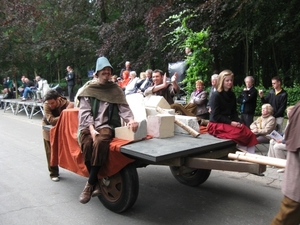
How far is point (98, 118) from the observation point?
4.48 meters

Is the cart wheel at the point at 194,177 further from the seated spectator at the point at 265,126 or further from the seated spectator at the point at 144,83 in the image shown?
the seated spectator at the point at 144,83

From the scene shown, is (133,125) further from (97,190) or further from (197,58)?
(197,58)

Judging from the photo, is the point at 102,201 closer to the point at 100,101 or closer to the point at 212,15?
the point at 100,101

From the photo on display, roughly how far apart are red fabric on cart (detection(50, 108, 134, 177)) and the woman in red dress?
51.7 inches

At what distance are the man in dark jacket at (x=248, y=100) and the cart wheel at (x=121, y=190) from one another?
4.48 meters

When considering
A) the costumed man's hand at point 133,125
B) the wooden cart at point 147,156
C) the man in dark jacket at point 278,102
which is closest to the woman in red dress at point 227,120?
the wooden cart at point 147,156

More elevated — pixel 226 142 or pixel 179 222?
pixel 226 142

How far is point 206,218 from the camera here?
413cm

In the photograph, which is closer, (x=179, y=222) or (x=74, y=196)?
(x=179, y=222)

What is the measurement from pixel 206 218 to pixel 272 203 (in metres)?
1.08

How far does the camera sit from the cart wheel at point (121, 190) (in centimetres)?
408

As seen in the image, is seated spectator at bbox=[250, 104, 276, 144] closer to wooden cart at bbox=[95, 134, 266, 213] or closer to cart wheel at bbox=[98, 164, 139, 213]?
wooden cart at bbox=[95, 134, 266, 213]

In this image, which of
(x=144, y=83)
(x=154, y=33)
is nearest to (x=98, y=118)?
(x=144, y=83)

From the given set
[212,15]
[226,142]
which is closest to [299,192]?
[226,142]
